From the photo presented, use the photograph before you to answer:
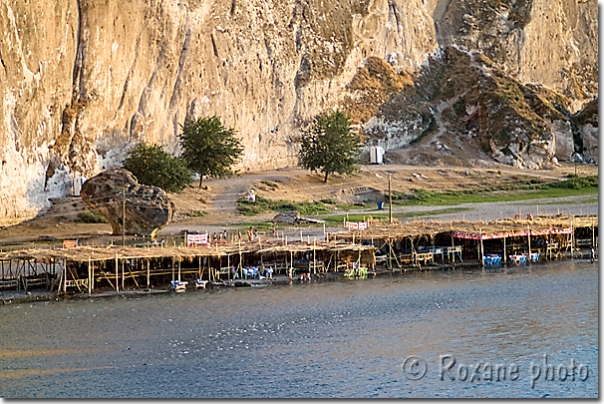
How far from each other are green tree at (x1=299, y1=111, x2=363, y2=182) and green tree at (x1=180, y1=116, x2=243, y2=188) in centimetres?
702

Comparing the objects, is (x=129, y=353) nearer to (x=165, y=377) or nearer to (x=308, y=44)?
(x=165, y=377)

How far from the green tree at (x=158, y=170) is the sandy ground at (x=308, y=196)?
1469mm

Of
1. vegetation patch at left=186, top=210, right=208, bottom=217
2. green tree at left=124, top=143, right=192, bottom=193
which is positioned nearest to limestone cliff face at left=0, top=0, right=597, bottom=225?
green tree at left=124, top=143, right=192, bottom=193

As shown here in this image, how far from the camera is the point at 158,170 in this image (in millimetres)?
54062

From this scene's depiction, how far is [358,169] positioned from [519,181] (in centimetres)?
1127

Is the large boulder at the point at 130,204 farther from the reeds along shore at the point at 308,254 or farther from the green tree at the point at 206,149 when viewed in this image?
the green tree at the point at 206,149

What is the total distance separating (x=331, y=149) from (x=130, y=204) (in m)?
22.1

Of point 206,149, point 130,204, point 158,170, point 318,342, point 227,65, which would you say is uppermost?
point 227,65

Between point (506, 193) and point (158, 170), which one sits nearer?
point (158, 170)

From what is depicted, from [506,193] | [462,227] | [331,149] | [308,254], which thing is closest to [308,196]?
[331,149]

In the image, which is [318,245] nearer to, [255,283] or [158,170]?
[255,283]

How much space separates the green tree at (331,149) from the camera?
65.9m

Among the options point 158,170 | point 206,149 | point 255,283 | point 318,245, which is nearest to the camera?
point 255,283

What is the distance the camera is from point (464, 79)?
290ft
